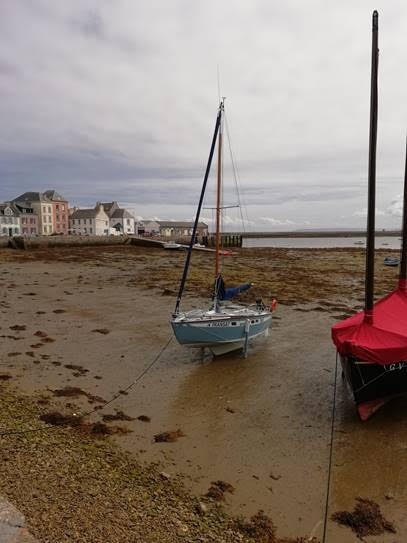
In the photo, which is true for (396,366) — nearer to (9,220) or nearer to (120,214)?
(9,220)

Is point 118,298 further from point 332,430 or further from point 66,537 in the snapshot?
point 66,537

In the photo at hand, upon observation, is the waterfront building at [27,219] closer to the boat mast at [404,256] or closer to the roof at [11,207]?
the roof at [11,207]

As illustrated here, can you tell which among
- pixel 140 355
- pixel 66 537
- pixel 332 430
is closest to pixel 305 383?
pixel 332 430

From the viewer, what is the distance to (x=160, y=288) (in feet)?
77.6

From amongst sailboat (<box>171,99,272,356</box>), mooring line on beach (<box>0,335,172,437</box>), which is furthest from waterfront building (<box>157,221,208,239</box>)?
mooring line on beach (<box>0,335,172,437</box>)

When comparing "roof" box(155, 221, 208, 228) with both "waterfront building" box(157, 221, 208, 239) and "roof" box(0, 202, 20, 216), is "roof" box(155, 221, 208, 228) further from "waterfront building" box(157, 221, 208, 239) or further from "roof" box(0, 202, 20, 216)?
"roof" box(0, 202, 20, 216)

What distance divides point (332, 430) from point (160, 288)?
54.0 ft

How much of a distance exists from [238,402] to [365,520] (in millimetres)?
3984

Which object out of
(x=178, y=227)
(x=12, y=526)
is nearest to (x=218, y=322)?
(x=12, y=526)

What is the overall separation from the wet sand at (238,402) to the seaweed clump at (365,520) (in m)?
0.12

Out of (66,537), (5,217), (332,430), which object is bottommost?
(332,430)

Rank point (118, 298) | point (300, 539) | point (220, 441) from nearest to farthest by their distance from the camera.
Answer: point (300, 539)
point (220, 441)
point (118, 298)

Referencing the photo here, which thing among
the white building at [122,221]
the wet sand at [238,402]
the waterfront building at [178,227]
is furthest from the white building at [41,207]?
the wet sand at [238,402]

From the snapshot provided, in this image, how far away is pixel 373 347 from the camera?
8055 millimetres
